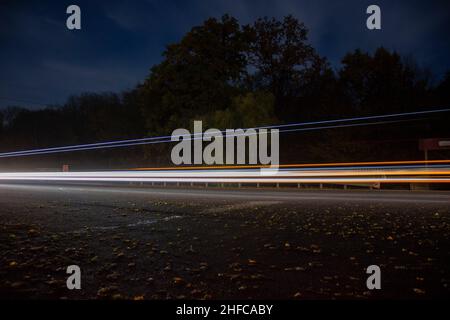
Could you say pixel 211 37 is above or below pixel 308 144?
above

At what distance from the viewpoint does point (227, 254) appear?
6.00m

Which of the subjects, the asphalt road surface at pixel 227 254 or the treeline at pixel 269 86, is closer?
the asphalt road surface at pixel 227 254

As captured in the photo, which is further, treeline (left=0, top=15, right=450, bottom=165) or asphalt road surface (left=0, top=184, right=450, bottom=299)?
treeline (left=0, top=15, right=450, bottom=165)

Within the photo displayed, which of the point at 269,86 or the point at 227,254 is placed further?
the point at 269,86

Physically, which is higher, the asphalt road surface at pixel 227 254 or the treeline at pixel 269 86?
the treeline at pixel 269 86

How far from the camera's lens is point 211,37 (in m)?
29.9

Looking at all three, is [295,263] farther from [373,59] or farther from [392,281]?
[373,59]

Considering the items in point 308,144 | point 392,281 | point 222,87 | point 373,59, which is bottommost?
point 392,281

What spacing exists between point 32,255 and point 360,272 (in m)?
4.92

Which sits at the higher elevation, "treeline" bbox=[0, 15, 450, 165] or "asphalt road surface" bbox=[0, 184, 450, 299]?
"treeline" bbox=[0, 15, 450, 165]

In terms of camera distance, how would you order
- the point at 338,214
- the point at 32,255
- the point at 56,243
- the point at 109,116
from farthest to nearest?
the point at 109,116 → the point at 338,214 → the point at 56,243 → the point at 32,255

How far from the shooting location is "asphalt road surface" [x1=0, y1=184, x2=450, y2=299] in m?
4.43

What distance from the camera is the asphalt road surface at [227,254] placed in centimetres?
443

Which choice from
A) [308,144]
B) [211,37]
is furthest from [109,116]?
[308,144]
